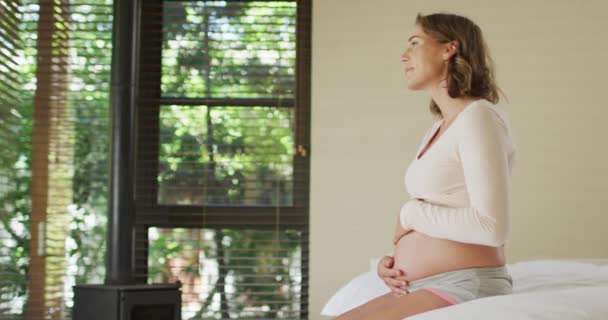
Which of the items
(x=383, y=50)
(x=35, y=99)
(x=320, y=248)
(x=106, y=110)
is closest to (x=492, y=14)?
(x=383, y=50)

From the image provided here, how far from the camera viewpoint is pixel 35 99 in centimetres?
500

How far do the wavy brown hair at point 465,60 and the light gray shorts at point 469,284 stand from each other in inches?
19.4

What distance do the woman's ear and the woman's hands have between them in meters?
0.58

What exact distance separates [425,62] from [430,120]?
2.58 meters

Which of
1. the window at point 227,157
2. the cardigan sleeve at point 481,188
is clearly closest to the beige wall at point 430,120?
the window at point 227,157

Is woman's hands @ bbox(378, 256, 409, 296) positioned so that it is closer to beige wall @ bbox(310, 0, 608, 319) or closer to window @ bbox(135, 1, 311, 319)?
beige wall @ bbox(310, 0, 608, 319)

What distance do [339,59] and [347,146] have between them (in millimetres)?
514

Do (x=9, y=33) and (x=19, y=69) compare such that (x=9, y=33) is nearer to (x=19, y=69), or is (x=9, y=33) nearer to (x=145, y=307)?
(x=19, y=69)

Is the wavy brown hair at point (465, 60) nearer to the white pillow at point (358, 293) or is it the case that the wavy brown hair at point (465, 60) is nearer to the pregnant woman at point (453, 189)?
the pregnant woman at point (453, 189)

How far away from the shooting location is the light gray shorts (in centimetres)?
205

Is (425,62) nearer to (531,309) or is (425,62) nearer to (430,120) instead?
(531,309)

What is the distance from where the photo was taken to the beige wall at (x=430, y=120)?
15.8 ft

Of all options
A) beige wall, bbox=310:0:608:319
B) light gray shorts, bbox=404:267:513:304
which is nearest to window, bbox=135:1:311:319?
beige wall, bbox=310:0:608:319

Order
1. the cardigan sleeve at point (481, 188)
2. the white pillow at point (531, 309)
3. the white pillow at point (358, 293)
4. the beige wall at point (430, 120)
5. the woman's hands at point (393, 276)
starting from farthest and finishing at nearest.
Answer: the beige wall at point (430, 120) < the white pillow at point (358, 293) < the woman's hands at point (393, 276) < the cardigan sleeve at point (481, 188) < the white pillow at point (531, 309)
